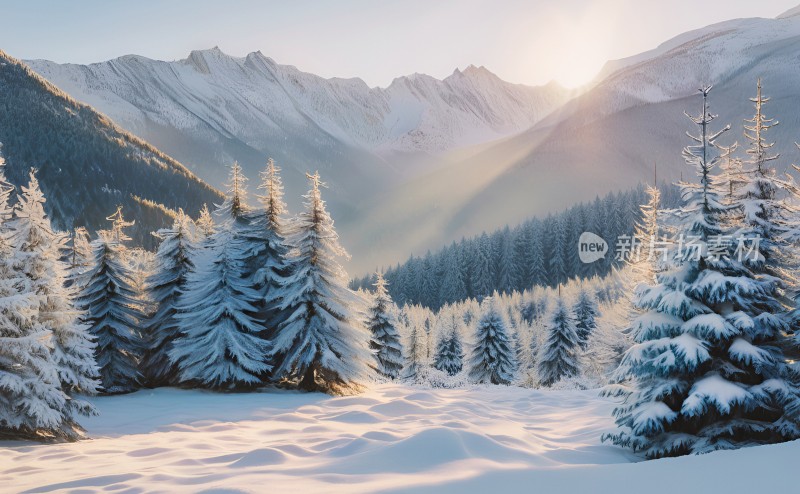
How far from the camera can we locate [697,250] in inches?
353

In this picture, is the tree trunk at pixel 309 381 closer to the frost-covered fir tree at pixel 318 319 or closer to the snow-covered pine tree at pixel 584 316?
the frost-covered fir tree at pixel 318 319

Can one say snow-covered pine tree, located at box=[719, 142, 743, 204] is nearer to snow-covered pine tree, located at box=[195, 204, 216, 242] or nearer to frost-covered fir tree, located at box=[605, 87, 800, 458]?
frost-covered fir tree, located at box=[605, 87, 800, 458]

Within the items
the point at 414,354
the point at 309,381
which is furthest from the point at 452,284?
the point at 309,381

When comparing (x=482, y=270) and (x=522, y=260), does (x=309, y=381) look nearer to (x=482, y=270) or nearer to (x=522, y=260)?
(x=482, y=270)

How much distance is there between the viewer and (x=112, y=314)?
1697 cm

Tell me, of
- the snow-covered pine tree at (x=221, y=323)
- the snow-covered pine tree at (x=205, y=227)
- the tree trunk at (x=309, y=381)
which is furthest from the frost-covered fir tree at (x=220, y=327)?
the snow-covered pine tree at (x=205, y=227)

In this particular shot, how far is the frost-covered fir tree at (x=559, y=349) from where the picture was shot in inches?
1613

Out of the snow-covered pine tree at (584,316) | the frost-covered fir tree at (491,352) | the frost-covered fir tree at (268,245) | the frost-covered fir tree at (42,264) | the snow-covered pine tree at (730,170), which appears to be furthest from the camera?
the snow-covered pine tree at (584,316)

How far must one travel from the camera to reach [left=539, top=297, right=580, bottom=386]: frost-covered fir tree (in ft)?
134

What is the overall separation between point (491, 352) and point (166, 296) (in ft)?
95.7

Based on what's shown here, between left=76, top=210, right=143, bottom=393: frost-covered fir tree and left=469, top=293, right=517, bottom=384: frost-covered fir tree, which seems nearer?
left=76, top=210, right=143, bottom=393: frost-covered fir tree

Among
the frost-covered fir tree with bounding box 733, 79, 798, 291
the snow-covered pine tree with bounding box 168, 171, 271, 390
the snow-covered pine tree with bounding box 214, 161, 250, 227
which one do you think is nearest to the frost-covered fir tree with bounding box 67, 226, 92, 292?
the snow-covered pine tree with bounding box 168, 171, 271, 390

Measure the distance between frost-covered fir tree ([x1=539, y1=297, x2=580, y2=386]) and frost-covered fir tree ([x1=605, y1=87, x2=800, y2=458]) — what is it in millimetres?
33684

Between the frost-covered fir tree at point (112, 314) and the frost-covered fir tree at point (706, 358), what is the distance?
50.5 ft
